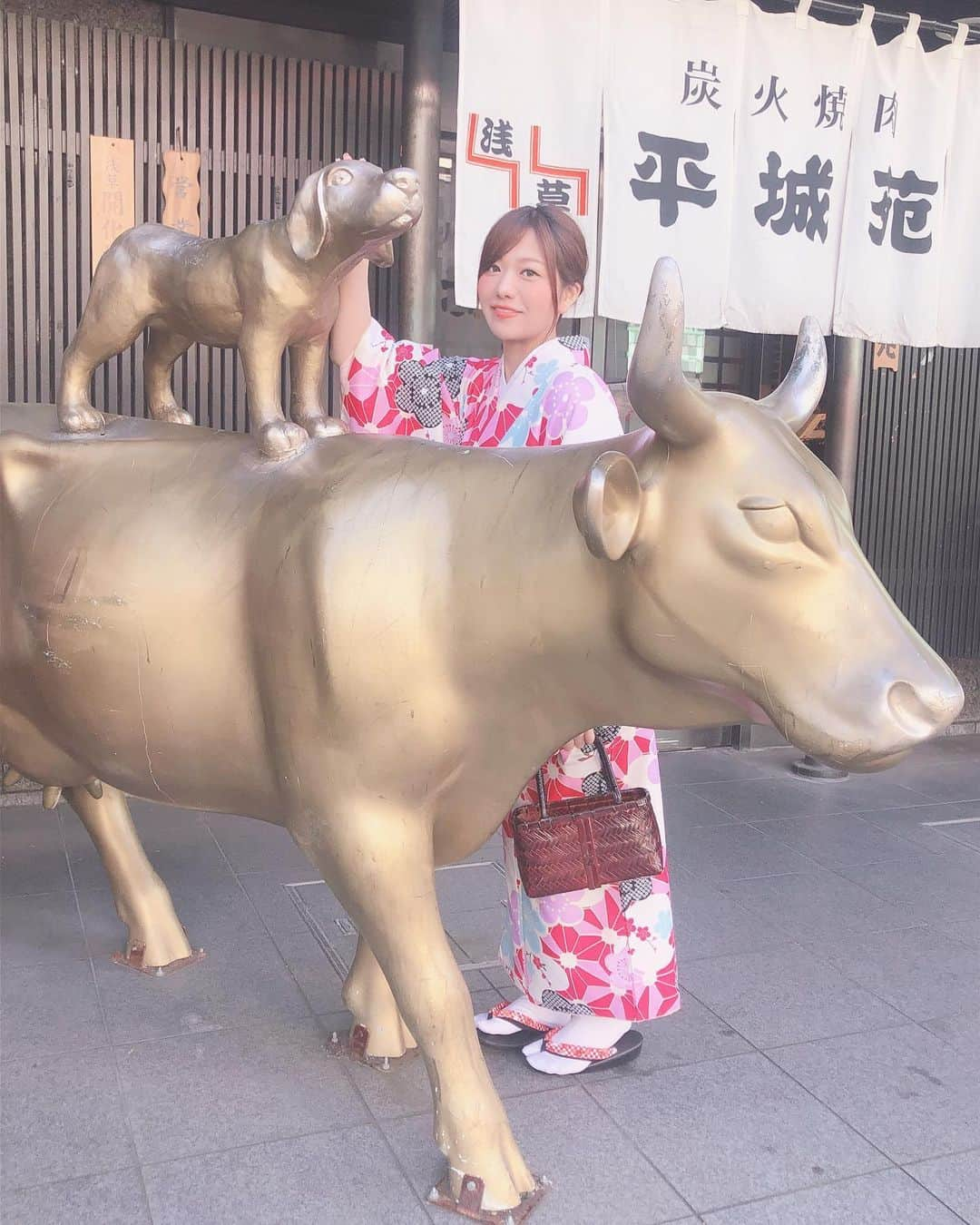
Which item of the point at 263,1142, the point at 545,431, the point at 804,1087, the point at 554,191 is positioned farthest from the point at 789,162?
the point at 263,1142

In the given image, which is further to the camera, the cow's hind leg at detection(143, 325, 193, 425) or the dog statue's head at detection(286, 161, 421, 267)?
the cow's hind leg at detection(143, 325, 193, 425)

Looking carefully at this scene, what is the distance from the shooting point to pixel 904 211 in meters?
4.95

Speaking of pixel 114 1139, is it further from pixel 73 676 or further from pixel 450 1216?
pixel 73 676

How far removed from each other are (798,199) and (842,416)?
110 cm

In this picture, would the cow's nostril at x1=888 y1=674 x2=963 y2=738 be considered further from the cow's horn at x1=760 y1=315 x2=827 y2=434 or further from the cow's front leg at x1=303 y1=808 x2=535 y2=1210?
the cow's front leg at x1=303 y1=808 x2=535 y2=1210

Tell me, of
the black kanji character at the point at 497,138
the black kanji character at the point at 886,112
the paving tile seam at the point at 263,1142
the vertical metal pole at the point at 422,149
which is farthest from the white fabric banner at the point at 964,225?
the paving tile seam at the point at 263,1142

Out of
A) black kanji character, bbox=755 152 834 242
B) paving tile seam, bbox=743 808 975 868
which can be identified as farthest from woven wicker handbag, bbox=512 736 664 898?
black kanji character, bbox=755 152 834 242

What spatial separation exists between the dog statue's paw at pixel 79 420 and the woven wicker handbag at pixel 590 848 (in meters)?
1.25

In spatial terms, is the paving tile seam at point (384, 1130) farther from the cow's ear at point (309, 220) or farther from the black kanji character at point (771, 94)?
the black kanji character at point (771, 94)

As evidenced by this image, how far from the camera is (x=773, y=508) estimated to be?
1627 mm

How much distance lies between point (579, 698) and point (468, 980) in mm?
1379

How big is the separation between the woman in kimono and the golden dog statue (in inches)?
11.9

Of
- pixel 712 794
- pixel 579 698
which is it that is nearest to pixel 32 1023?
pixel 579 698

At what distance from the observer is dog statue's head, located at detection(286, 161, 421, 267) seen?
1.88m
